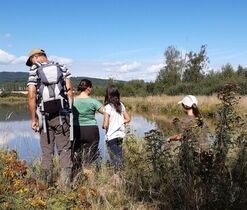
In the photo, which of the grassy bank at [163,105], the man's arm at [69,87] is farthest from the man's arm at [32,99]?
the grassy bank at [163,105]

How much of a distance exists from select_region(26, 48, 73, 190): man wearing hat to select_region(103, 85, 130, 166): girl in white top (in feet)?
3.97

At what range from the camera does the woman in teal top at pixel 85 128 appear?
709 cm

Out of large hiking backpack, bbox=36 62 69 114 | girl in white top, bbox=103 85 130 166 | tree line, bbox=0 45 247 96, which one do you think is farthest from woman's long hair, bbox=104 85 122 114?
tree line, bbox=0 45 247 96

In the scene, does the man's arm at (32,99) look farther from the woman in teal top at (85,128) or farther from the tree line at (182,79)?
the tree line at (182,79)

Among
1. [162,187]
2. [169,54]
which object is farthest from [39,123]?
[169,54]

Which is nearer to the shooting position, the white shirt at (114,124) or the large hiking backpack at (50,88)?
the large hiking backpack at (50,88)

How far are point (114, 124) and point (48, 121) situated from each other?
4.99 ft

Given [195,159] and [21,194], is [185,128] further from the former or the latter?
[21,194]

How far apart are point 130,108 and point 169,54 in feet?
106

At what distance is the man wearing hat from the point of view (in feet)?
19.5

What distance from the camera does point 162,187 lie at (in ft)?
17.1

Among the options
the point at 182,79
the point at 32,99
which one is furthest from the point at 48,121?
the point at 182,79

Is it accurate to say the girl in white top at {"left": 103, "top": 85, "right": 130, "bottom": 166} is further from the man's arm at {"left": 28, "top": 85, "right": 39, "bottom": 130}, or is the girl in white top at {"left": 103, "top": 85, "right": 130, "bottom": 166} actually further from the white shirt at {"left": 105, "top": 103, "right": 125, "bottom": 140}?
the man's arm at {"left": 28, "top": 85, "right": 39, "bottom": 130}

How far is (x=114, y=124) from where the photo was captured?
7383mm
